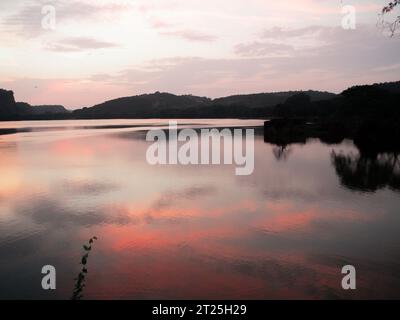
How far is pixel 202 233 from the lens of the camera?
64.6 ft

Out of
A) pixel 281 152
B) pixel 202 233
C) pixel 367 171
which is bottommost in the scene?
pixel 202 233

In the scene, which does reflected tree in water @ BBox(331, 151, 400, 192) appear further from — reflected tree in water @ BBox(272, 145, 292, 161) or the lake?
reflected tree in water @ BBox(272, 145, 292, 161)

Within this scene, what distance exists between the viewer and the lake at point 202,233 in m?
13.9

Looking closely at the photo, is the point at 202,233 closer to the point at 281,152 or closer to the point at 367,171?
the point at 367,171

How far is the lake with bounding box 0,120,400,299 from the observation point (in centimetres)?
1385

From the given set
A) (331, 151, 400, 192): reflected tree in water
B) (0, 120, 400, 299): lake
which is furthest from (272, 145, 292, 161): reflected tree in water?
(0, 120, 400, 299): lake

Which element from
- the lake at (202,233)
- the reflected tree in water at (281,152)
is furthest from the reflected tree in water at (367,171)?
the reflected tree in water at (281,152)

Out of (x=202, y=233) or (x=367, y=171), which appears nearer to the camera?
(x=202, y=233)

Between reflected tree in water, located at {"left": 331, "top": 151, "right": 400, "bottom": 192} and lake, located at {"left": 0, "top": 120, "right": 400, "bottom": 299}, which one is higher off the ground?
reflected tree in water, located at {"left": 331, "top": 151, "right": 400, "bottom": 192}

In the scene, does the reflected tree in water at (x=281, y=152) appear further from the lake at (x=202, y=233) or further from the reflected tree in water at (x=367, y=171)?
the lake at (x=202, y=233)

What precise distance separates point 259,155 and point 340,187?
22.6 m

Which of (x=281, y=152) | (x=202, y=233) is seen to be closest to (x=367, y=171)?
(x=281, y=152)

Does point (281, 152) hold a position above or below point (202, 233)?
above
